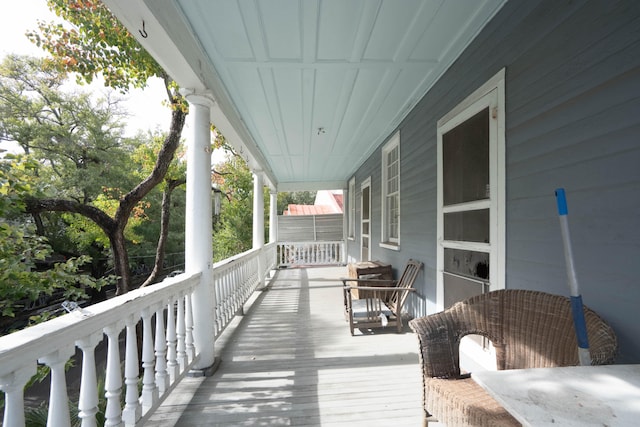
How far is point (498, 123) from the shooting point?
1958 millimetres

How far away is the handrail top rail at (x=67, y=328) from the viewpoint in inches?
36.0

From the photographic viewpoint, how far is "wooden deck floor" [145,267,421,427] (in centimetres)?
189

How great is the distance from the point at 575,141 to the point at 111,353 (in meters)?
2.51

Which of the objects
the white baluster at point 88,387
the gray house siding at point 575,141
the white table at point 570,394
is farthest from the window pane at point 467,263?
the white baluster at point 88,387

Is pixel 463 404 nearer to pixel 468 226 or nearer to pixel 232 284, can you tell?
pixel 468 226

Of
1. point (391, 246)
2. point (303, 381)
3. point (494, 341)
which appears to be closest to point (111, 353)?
point (303, 381)

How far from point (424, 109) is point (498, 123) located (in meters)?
1.38

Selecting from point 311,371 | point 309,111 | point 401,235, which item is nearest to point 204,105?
point 309,111

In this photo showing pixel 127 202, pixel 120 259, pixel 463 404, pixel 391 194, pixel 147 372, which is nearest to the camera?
pixel 463 404

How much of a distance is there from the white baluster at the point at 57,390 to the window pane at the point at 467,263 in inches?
96.8

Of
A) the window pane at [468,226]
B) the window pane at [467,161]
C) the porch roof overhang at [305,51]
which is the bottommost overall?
the window pane at [468,226]

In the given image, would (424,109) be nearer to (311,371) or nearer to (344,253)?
(311,371)

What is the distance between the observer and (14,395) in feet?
3.05

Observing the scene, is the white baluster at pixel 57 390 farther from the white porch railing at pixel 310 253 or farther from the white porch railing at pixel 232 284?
the white porch railing at pixel 310 253
